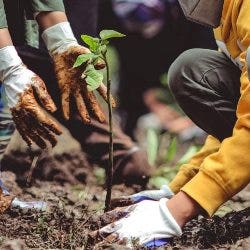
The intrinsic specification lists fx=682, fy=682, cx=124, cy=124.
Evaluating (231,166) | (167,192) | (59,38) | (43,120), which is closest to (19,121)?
(43,120)

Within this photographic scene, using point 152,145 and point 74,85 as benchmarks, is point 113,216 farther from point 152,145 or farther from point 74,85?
point 152,145

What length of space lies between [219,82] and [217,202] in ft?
1.92

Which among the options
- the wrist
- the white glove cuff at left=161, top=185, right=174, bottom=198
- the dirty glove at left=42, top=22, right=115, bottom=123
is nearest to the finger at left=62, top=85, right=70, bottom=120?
the dirty glove at left=42, top=22, right=115, bottom=123

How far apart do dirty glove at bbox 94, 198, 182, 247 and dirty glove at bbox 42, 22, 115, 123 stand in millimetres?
438

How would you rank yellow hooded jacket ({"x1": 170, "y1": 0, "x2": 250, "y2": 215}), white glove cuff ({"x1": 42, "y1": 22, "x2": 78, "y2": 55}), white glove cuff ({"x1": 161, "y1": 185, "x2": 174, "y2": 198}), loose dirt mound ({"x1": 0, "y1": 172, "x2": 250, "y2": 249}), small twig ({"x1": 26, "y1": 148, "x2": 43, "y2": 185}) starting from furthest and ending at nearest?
small twig ({"x1": 26, "y1": 148, "x2": 43, "y2": 185}) < white glove cuff ({"x1": 161, "y1": 185, "x2": 174, "y2": 198}) < white glove cuff ({"x1": 42, "y1": 22, "x2": 78, "y2": 55}) < loose dirt mound ({"x1": 0, "y1": 172, "x2": 250, "y2": 249}) < yellow hooded jacket ({"x1": 170, "y1": 0, "x2": 250, "y2": 215})

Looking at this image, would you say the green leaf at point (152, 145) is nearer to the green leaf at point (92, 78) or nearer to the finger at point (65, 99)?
the finger at point (65, 99)

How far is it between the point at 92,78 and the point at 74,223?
1.65 ft

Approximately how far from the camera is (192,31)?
407 cm

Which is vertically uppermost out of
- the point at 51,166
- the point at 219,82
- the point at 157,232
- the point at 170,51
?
the point at 219,82

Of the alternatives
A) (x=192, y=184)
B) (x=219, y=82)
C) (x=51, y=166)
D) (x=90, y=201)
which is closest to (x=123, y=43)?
(x=51, y=166)

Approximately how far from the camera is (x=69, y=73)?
2389 mm

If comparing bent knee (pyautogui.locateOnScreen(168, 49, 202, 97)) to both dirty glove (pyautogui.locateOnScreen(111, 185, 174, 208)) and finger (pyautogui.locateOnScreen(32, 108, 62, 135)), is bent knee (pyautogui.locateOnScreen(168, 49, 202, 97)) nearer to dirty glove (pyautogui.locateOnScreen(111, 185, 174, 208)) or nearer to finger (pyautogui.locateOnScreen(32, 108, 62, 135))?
dirty glove (pyautogui.locateOnScreen(111, 185, 174, 208))

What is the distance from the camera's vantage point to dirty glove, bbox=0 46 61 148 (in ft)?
7.45

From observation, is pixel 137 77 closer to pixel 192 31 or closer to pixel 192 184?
pixel 192 31
